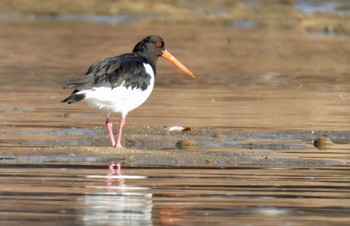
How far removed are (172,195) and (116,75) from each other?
11.6ft

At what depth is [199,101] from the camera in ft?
65.1

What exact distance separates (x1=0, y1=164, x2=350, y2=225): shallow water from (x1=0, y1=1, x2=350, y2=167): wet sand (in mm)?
747

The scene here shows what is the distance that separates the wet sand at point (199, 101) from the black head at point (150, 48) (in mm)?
994

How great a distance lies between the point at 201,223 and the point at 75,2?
3865 cm

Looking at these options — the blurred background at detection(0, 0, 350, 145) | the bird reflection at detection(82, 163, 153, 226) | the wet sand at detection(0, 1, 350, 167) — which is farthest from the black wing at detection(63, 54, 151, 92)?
the bird reflection at detection(82, 163, 153, 226)

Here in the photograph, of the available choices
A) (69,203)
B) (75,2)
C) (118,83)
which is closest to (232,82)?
(118,83)

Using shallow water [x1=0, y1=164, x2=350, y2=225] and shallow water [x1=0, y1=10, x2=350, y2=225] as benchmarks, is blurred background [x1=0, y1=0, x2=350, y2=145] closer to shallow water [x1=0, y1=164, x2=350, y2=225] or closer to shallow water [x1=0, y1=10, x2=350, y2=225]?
shallow water [x1=0, y1=10, x2=350, y2=225]

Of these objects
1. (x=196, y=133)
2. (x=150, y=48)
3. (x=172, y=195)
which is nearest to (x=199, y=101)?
(x=196, y=133)

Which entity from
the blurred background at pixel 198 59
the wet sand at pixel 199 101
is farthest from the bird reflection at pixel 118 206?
the blurred background at pixel 198 59

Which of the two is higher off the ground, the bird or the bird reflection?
the bird

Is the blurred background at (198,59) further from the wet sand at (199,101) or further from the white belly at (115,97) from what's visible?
the white belly at (115,97)

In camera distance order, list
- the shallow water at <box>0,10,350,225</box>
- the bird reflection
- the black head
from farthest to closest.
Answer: the black head < the shallow water at <box>0,10,350,225</box> < the bird reflection

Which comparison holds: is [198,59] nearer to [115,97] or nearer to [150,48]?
[150,48]

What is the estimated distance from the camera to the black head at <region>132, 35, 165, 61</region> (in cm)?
1478
